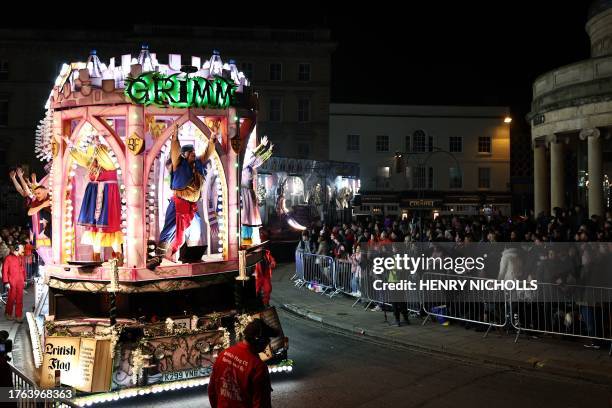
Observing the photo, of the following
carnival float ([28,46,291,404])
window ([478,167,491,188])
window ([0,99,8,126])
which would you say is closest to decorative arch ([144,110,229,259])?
carnival float ([28,46,291,404])

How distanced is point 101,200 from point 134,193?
0.76 metres

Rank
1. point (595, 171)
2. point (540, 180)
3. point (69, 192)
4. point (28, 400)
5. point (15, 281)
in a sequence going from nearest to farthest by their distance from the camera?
1. point (28, 400)
2. point (69, 192)
3. point (15, 281)
4. point (595, 171)
5. point (540, 180)

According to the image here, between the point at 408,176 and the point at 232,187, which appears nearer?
the point at 232,187

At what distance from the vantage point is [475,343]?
1193 centimetres

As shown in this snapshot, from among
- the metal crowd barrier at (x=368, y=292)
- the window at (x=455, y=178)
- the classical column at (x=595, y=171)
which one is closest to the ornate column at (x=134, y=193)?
the metal crowd barrier at (x=368, y=292)

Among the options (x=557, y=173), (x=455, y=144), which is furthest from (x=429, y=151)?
(x=557, y=173)

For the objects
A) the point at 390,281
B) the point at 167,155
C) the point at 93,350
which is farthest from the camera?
the point at 390,281

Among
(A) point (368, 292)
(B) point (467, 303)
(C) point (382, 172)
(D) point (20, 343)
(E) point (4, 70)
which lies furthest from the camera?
(C) point (382, 172)

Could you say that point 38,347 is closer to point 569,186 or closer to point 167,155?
point 167,155

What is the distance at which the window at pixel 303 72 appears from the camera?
170 feet

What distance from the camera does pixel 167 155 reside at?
10328 mm

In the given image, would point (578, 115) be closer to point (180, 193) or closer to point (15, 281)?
point (180, 193)

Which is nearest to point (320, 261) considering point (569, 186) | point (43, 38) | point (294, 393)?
point (294, 393)

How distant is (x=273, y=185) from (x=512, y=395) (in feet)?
69.9
